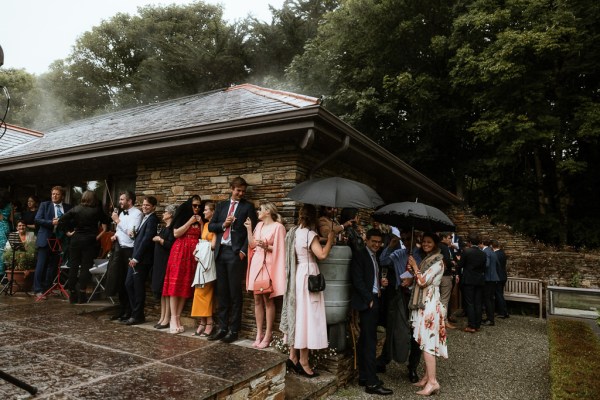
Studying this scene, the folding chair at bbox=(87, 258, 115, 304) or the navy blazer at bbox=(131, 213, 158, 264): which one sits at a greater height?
the navy blazer at bbox=(131, 213, 158, 264)

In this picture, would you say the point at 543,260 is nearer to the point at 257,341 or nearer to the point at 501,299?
the point at 501,299

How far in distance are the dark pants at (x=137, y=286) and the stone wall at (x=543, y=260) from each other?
1116cm

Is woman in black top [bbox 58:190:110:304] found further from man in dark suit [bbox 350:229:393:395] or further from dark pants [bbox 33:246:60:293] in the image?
man in dark suit [bbox 350:229:393:395]

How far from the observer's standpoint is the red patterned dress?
5.08m

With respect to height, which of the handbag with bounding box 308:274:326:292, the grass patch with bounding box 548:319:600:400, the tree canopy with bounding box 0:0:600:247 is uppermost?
the tree canopy with bounding box 0:0:600:247

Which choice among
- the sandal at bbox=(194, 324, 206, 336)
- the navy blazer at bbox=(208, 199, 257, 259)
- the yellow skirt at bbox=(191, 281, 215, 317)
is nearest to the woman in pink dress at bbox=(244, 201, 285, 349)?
the navy blazer at bbox=(208, 199, 257, 259)

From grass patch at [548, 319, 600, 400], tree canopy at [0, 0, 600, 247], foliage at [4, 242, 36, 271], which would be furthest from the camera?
tree canopy at [0, 0, 600, 247]

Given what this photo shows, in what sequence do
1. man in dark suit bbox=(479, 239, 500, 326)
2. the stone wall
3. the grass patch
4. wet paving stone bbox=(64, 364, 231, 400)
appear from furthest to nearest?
the stone wall, man in dark suit bbox=(479, 239, 500, 326), the grass patch, wet paving stone bbox=(64, 364, 231, 400)

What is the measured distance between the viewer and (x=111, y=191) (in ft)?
25.3

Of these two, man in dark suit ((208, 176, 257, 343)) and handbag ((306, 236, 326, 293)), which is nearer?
handbag ((306, 236, 326, 293))

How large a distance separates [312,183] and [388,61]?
1539 cm

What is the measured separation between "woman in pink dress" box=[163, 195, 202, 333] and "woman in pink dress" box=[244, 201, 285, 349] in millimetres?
1054

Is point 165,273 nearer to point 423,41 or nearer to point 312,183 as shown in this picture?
point 312,183

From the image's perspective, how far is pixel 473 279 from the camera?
7.71 meters
